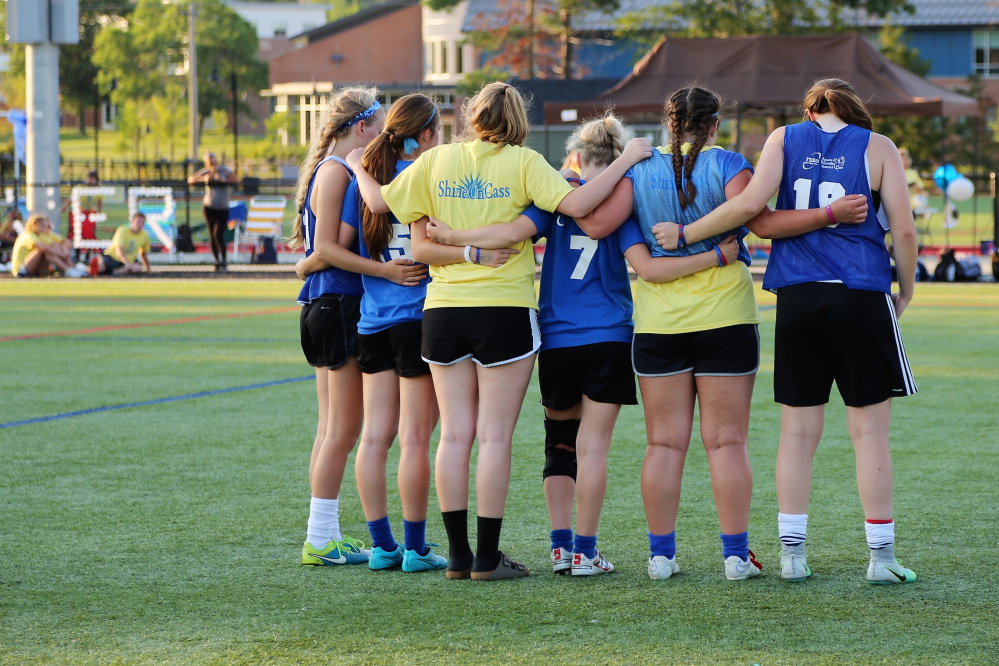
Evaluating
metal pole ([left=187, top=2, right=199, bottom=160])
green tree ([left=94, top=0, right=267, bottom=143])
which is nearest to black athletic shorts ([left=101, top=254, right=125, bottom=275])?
metal pole ([left=187, top=2, right=199, bottom=160])

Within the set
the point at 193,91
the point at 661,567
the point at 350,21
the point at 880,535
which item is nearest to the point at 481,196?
the point at 661,567

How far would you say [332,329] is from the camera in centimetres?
483

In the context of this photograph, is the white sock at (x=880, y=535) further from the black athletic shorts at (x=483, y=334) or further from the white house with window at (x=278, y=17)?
the white house with window at (x=278, y=17)

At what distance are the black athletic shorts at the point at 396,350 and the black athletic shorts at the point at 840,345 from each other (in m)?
1.32

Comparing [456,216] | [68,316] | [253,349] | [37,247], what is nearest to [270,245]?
[37,247]

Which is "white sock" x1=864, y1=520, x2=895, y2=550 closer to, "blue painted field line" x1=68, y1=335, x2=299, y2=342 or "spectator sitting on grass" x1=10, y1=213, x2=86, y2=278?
"blue painted field line" x1=68, y1=335, x2=299, y2=342

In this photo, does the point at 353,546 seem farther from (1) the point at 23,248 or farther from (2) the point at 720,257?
(1) the point at 23,248

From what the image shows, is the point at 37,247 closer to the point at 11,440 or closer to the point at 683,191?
the point at 11,440

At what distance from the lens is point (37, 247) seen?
21.2 m

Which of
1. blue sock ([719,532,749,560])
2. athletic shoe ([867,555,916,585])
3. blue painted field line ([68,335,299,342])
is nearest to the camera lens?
athletic shoe ([867,555,916,585])

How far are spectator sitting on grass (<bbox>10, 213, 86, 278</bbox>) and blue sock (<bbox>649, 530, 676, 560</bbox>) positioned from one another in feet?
61.2

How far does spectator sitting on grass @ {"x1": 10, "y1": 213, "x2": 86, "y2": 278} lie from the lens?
2117cm

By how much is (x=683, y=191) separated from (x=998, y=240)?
18.0 meters

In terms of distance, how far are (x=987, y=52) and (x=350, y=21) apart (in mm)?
37410
